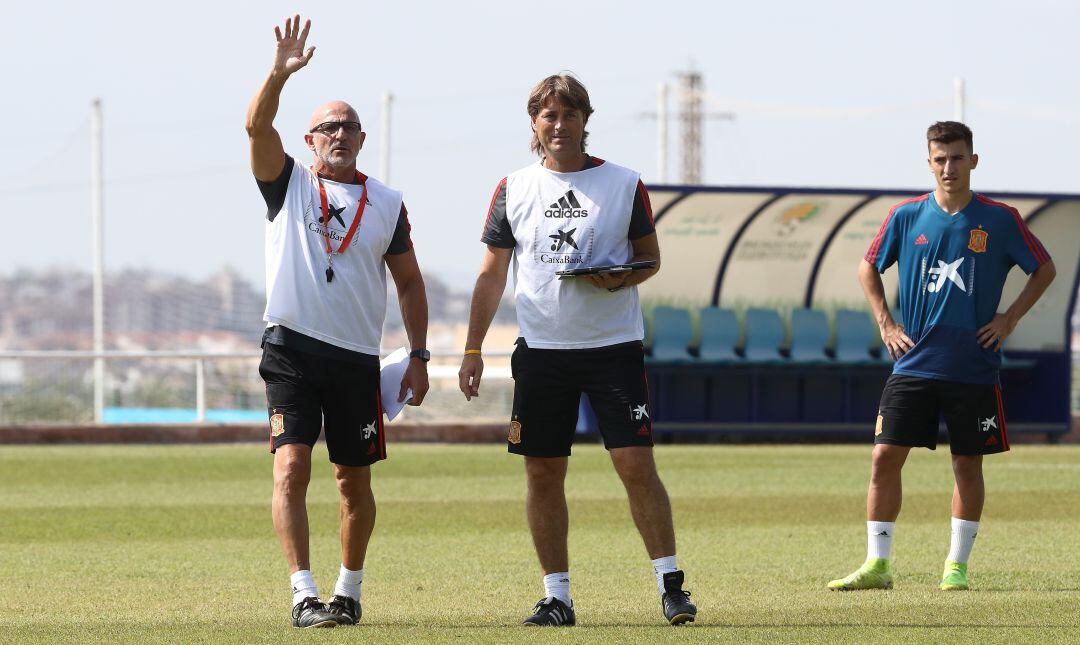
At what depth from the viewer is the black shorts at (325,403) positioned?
652 cm

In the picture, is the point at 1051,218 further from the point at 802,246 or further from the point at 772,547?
the point at 772,547

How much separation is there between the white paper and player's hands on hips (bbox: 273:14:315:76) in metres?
1.20

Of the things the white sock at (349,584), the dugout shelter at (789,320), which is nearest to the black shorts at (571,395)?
the white sock at (349,584)

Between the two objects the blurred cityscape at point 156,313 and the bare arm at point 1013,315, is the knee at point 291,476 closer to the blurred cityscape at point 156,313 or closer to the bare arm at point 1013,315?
the bare arm at point 1013,315

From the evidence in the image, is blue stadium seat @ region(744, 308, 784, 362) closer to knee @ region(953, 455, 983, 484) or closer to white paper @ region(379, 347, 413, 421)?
knee @ region(953, 455, 983, 484)

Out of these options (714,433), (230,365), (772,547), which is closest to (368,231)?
(772,547)

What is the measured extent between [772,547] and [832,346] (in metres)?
12.1

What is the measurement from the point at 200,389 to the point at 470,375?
1428cm

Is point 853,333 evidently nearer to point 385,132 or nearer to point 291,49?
point 385,132

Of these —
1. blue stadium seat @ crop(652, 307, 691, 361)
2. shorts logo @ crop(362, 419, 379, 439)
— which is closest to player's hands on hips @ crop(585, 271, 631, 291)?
shorts logo @ crop(362, 419, 379, 439)

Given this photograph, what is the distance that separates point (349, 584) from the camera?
21.7 ft

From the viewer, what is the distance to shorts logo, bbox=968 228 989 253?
24.5ft

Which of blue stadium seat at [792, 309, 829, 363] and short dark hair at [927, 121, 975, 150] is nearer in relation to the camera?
short dark hair at [927, 121, 975, 150]

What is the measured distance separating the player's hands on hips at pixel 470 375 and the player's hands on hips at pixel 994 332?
7.16ft
